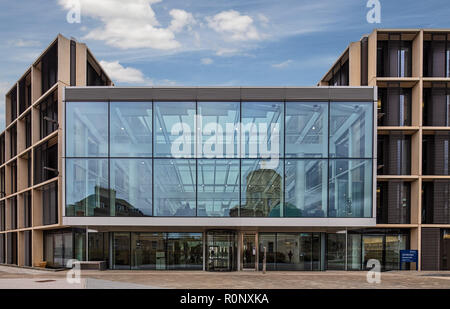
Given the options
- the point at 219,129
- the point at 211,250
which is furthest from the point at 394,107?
the point at 211,250

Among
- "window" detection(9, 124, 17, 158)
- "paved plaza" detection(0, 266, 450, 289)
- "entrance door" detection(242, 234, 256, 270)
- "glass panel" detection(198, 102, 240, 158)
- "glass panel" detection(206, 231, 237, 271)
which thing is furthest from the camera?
"window" detection(9, 124, 17, 158)

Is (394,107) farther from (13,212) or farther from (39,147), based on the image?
(13,212)

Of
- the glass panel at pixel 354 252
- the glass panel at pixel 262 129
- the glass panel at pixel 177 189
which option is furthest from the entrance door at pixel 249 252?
the glass panel at pixel 354 252

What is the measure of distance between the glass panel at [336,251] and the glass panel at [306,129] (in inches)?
268

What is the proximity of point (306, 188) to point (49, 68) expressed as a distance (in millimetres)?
20644

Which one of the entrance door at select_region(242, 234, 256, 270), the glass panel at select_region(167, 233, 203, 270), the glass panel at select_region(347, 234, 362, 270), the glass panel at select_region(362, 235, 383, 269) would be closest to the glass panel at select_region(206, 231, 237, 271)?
the glass panel at select_region(167, 233, 203, 270)

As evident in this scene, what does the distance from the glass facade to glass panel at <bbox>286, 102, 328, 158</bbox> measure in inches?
2.3

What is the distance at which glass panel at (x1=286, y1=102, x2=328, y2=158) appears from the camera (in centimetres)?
2550

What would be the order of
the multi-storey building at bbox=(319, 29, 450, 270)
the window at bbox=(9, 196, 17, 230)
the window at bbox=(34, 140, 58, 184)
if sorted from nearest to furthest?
the multi-storey building at bbox=(319, 29, 450, 270) < the window at bbox=(34, 140, 58, 184) < the window at bbox=(9, 196, 17, 230)

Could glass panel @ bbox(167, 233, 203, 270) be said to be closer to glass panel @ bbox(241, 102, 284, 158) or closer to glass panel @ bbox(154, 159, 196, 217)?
glass panel @ bbox(154, 159, 196, 217)

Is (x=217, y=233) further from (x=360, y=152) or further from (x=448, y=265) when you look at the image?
(x=448, y=265)

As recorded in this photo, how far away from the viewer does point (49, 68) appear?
31.7m

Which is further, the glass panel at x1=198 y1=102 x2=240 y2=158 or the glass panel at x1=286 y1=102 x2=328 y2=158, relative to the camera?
the glass panel at x1=198 y1=102 x2=240 y2=158
